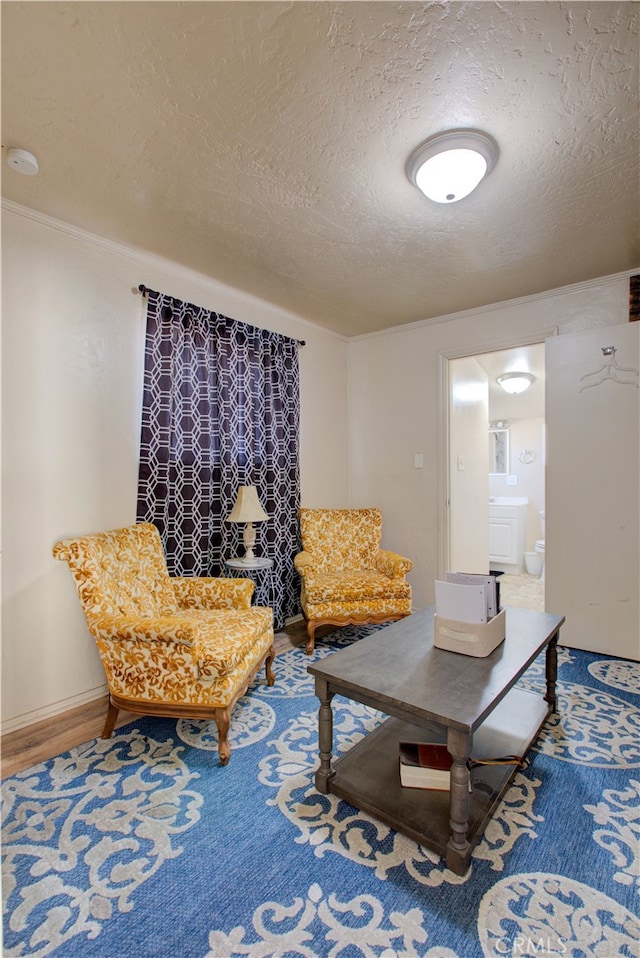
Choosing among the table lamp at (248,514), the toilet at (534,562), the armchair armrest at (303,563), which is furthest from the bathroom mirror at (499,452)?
the table lamp at (248,514)

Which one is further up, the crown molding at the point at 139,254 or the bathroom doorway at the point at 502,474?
the crown molding at the point at 139,254

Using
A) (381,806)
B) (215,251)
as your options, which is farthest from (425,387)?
(381,806)

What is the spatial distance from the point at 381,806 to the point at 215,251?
2.82m

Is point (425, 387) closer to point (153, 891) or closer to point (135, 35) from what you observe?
point (135, 35)

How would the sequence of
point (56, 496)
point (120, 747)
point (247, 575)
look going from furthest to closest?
point (247, 575), point (56, 496), point (120, 747)

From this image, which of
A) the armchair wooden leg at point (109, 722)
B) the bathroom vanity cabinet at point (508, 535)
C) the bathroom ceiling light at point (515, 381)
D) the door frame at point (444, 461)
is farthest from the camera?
the bathroom vanity cabinet at point (508, 535)

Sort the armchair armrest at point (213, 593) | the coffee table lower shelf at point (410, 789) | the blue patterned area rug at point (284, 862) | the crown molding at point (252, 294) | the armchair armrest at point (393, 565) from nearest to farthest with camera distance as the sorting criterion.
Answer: the blue patterned area rug at point (284, 862), the coffee table lower shelf at point (410, 789), the crown molding at point (252, 294), the armchair armrest at point (213, 593), the armchair armrest at point (393, 565)

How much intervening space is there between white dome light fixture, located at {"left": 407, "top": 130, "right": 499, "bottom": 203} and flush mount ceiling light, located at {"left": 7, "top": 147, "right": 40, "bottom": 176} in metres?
1.58

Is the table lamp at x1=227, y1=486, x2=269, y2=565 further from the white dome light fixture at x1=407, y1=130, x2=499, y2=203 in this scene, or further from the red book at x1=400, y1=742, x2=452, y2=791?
the white dome light fixture at x1=407, y1=130, x2=499, y2=203

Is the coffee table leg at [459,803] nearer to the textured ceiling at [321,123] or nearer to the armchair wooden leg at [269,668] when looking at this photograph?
the armchair wooden leg at [269,668]

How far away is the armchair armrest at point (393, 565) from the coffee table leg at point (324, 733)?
1570mm

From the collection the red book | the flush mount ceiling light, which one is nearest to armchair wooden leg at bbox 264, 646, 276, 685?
the red book

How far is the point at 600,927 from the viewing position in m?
1.19

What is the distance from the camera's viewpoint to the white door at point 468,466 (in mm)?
3844
